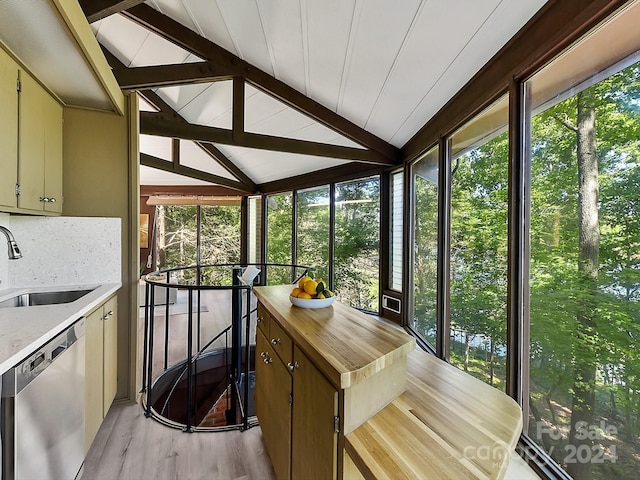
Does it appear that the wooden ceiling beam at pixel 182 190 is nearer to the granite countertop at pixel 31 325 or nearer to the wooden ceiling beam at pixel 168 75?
the wooden ceiling beam at pixel 168 75

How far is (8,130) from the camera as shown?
5.01ft

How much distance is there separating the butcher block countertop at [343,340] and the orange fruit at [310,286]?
97 mm

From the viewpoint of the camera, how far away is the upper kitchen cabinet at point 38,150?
1.65 metres

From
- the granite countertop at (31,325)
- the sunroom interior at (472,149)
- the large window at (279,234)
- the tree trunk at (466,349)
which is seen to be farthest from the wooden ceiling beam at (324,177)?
the granite countertop at (31,325)

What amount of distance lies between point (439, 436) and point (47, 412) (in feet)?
4.81

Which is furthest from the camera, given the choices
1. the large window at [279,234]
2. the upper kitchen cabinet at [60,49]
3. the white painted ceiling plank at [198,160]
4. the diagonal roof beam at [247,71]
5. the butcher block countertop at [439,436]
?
the large window at [279,234]

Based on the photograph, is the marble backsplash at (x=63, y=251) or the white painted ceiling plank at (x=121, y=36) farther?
the white painted ceiling plank at (x=121, y=36)

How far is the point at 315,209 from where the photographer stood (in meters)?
5.24

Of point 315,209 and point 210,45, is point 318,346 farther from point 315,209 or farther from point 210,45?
point 315,209

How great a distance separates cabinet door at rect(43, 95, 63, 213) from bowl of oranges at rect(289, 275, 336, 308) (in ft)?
5.63

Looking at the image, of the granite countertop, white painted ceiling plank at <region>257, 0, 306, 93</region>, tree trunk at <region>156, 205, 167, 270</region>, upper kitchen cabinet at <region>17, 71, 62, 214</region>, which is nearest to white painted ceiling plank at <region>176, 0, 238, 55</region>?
white painted ceiling plank at <region>257, 0, 306, 93</region>

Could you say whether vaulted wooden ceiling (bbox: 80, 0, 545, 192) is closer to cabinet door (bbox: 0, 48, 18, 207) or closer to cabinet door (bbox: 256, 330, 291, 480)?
cabinet door (bbox: 0, 48, 18, 207)

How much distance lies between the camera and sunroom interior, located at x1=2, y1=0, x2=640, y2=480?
112cm

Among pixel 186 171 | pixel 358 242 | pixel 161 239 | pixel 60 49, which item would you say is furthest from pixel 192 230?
pixel 60 49
